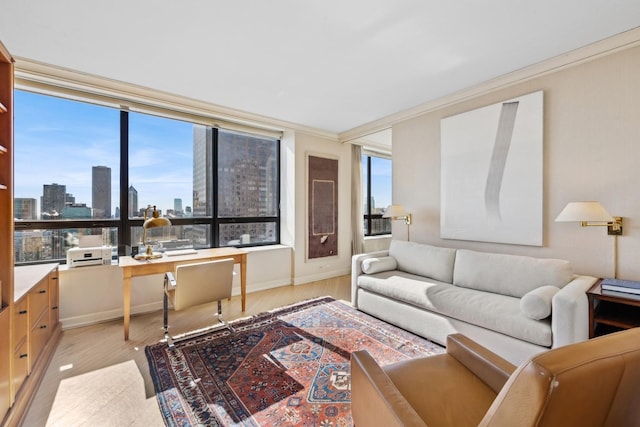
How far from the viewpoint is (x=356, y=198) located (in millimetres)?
5281

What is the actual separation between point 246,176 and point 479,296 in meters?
3.44

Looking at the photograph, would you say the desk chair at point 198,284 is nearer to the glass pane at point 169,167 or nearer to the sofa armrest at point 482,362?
the glass pane at point 169,167

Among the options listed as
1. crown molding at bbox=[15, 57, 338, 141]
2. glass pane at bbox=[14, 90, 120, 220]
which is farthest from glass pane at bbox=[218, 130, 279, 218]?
glass pane at bbox=[14, 90, 120, 220]

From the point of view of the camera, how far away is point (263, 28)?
2094 millimetres

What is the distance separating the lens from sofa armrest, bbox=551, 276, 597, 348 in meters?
1.78

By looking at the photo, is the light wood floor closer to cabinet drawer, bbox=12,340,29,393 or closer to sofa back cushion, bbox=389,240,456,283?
cabinet drawer, bbox=12,340,29,393

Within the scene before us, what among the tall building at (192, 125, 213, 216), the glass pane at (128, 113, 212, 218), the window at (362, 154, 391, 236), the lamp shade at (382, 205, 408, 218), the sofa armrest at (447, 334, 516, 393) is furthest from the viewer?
the window at (362, 154, 391, 236)

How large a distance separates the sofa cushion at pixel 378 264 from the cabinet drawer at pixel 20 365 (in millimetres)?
2893

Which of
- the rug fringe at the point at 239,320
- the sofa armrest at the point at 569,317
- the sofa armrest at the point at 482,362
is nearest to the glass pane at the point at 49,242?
the rug fringe at the point at 239,320

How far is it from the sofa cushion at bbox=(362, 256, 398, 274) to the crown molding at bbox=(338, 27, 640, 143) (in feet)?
6.60

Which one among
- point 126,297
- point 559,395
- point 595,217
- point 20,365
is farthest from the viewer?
point 126,297

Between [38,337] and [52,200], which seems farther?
[52,200]

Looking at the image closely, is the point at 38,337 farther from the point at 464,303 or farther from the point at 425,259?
the point at 425,259

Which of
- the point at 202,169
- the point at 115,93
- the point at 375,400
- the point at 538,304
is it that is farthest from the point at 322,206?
the point at 375,400
